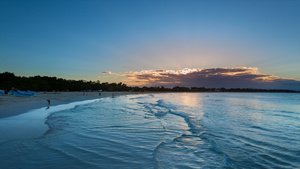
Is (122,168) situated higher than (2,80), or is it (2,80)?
(2,80)

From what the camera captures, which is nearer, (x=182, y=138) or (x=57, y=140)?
(x=57, y=140)

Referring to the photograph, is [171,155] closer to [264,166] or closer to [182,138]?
[182,138]

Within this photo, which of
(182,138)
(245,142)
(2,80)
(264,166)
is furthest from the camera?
(2,80)

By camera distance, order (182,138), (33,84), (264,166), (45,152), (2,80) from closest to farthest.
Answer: (264,166), (45,152), (182,138), (2,80), (33,84)

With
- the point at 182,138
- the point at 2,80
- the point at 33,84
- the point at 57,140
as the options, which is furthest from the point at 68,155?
the point at 33,84

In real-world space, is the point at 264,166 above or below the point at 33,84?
below

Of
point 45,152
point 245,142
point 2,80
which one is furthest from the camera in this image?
point 2,80

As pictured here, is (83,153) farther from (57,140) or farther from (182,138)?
(182,138)

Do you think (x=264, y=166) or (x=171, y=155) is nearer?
(x=264, y=166)

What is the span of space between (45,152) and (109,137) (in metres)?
3.28

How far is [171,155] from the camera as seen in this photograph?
6594 mm

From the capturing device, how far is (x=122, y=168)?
5.28 metres

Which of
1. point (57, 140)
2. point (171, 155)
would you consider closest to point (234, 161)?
point (171, 155)

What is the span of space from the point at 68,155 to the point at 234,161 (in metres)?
6.93
